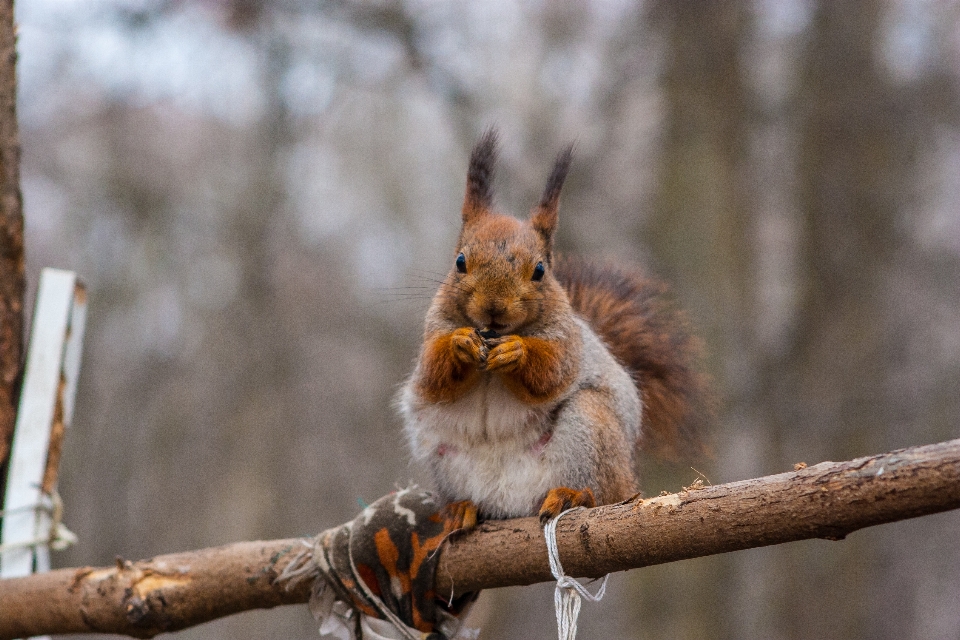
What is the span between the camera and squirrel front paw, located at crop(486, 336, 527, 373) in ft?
6.30

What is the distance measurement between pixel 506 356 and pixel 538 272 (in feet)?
0.96

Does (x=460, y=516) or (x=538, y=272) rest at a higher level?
(x=538, y=272)

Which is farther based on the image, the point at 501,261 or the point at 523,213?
the point at 523,213

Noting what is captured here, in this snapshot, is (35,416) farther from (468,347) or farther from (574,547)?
(574,547)

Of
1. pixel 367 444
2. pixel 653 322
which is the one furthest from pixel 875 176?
pixel 367 444

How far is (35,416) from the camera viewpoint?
2.54 m

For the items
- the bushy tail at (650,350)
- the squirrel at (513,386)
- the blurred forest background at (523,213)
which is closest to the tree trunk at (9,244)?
the squirrel at (513,386)

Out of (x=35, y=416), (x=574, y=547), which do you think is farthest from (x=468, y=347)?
(x=35, y=416)

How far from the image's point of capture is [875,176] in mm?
5535

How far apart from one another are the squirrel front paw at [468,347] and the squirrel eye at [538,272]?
0.24 metres

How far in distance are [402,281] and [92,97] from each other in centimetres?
234

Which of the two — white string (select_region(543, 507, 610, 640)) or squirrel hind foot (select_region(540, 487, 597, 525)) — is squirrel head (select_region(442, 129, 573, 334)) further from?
→ white string (select_region(543, 507, 610, 640))

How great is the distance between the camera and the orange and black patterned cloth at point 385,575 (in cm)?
203

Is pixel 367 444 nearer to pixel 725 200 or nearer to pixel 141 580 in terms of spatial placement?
pixel 725 200
